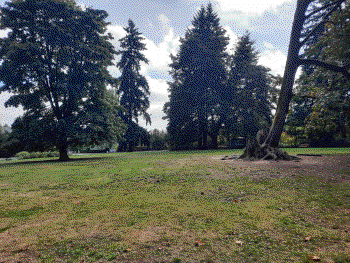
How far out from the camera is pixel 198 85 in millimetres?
31953

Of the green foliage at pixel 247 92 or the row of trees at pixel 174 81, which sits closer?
the row of trees at pixel 174 81

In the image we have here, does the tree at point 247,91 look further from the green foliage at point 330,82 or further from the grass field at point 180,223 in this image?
the grass field at point 180,223

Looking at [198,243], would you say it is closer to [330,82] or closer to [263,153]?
[263,153]

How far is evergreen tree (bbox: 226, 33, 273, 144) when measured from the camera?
3225 centimetres

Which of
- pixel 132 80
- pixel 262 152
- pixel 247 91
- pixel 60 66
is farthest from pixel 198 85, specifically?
pixel 262 152

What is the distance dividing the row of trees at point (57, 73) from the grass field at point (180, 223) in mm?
13415

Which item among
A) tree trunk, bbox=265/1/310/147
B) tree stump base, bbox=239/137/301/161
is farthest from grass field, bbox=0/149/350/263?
tree trunk, bbox=265/1/310/147

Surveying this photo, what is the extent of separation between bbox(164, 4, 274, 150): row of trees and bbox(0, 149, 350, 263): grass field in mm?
26079

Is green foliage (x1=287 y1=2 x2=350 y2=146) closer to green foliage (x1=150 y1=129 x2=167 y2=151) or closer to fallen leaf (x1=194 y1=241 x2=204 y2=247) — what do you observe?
fallen leaf (x1=194 y1=241 x2=204 y2=247)

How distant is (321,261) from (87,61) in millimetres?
21733

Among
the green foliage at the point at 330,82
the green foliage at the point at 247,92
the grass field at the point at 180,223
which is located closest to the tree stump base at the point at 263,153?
the green foliage at the point at 330,82

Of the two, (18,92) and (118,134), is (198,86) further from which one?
(18,92)

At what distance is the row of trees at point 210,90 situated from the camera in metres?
31.3

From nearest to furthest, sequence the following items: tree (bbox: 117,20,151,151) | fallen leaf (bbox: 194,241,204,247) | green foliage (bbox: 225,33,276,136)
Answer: fallen leaf (bbox: 194,241,204,247) < green foliage (bbox: 225,33,276,136) < tree (bbox: 117,20,151,151)
